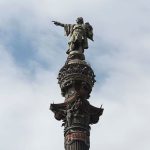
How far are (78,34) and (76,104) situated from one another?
5.14 meters

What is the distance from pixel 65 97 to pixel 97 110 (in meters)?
1.60

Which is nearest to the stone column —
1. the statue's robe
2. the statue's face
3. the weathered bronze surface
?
the weathered bronze surface

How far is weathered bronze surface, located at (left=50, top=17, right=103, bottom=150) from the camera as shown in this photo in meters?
31.2

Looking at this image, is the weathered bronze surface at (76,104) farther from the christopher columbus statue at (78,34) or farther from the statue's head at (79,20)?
the statue's head at (79,20)

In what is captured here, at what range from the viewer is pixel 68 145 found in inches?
1225

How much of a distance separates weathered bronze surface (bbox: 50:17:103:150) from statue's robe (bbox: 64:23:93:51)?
0.41 m

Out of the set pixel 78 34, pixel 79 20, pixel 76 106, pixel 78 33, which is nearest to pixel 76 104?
pixel 76 106

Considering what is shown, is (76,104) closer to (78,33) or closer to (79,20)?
→ (78,33)

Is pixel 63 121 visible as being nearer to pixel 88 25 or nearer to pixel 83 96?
pixel 83 96

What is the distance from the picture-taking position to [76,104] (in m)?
32.0

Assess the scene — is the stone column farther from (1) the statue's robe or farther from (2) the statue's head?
(2) the statue's head

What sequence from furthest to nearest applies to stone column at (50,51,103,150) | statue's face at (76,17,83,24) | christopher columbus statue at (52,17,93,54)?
1. statue's face at (76,17,83,24)
2. christopher columbus statue at (52,17,93,54)
3. stone column at (50,51,103,150)

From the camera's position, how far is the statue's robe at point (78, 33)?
117ft

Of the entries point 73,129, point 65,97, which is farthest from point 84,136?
point 65,97
